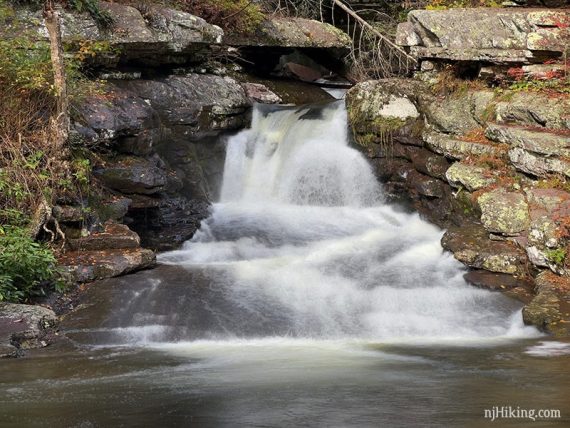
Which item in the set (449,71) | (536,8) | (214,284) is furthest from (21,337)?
(536,8)

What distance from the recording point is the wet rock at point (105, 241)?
1048cm

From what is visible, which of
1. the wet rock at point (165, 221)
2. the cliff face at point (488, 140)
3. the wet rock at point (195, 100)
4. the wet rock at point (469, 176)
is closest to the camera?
the cliff face at point (488, 140)

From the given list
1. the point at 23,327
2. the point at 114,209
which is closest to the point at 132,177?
the point at 114,209

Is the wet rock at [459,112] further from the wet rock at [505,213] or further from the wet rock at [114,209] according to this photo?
the wet rock at [114,209]

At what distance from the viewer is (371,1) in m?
19.6

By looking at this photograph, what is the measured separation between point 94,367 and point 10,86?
17.5 ft

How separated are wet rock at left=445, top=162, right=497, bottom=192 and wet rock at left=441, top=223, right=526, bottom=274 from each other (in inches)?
26.2

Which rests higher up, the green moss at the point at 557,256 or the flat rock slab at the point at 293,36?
the flat rock slab at the point at 293,36

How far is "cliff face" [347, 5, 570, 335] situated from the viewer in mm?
10039

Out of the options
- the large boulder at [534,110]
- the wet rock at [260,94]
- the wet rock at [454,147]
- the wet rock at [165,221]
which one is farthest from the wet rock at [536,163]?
the wet rock at [260,94]

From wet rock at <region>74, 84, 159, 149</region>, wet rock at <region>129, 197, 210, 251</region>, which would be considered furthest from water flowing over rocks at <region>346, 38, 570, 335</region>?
wet rock at <region>74, 84, 159, 149</region>

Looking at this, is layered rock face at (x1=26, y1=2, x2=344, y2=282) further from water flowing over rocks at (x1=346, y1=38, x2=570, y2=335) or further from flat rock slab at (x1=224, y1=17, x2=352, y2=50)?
water flowing over rocks at (x1=346, y1=38, x2=570, y2=335)

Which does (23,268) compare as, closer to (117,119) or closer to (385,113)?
(117,119)

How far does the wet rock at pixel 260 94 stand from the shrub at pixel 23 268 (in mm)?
7331
